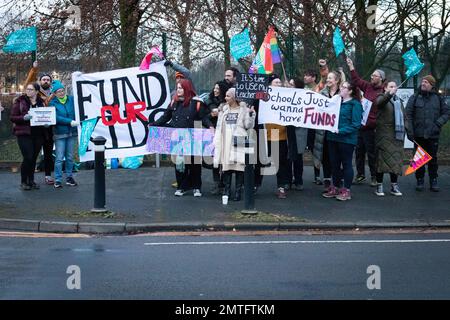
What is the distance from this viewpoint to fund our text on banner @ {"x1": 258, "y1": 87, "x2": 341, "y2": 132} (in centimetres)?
1177

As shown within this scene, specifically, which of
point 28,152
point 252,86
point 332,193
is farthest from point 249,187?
point 28,152

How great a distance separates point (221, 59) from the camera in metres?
19.9

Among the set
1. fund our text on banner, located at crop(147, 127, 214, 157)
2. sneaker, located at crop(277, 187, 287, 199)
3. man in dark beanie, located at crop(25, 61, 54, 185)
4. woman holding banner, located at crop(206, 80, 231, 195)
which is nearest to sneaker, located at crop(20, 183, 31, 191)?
man in dark beanie, located at crop(25, 61, 54, 185)

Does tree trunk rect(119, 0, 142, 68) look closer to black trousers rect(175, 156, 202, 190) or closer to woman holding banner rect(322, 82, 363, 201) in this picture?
black trousers rect(175, 156, 202, 190)

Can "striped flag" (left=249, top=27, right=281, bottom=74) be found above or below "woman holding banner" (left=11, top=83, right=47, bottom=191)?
above

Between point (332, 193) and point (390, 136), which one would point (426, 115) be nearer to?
point (390, 136)

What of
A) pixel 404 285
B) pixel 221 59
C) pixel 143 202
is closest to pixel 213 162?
pixel 143 202

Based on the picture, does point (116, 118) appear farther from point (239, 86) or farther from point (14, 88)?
A: point (14, 88)

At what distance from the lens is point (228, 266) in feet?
25.5

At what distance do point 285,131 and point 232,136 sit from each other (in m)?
1.06

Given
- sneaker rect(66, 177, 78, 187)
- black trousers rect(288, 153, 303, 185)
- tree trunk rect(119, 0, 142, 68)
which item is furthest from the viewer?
tree trunk rect(119, 0, 142, 68)

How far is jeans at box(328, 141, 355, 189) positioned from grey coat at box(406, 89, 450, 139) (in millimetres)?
1453

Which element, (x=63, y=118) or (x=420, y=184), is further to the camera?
(x=420, y=184)

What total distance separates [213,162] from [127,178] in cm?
262
